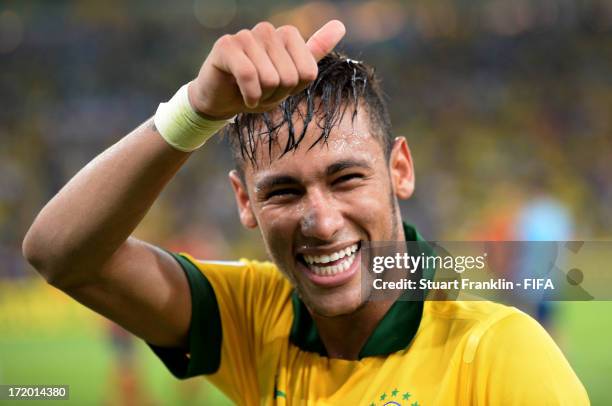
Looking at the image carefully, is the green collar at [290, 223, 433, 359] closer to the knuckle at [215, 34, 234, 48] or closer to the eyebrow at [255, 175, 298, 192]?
the eyebrow at [255, 175, 298, 192]

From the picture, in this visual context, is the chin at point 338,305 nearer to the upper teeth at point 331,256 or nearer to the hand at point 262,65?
the upper teeth at point 331,256

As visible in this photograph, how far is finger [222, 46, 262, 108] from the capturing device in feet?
4.87

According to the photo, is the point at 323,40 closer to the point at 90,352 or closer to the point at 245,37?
the point at 245,37

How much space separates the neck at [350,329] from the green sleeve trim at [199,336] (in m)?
0.30

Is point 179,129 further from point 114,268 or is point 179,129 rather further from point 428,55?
point 428,55

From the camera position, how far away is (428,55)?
1648 centimetres

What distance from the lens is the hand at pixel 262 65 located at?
149 cm

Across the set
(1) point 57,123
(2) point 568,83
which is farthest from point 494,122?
(1) point 57,123

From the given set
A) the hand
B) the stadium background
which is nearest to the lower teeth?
the hand

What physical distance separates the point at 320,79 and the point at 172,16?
15.3m

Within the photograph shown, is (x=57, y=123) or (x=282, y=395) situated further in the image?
(x=57, y=123)

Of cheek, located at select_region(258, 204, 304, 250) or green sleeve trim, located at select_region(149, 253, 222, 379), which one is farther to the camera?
green sleeve trim, located at select_region(149, 253, 222, 379)

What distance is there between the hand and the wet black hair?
1.27 ft

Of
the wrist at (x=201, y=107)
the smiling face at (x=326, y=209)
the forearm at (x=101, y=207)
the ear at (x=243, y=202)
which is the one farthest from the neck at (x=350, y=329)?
the wrist at (x=201, y=107)
